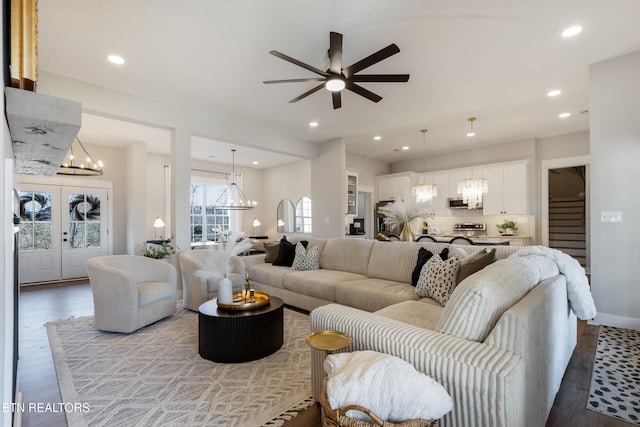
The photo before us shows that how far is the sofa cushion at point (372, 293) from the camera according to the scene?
2938 mm

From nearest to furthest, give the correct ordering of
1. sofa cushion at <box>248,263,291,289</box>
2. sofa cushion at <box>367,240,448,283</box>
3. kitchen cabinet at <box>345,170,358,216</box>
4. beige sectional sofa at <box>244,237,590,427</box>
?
beige sectional sofa at <box>244,237,590,427</box>
sofa cushion at <box>367,240,448,283</box>
sofa cushion at <box>248,263,291,289</box>
kitchen cabinet at <box>345,170,358,216</box>

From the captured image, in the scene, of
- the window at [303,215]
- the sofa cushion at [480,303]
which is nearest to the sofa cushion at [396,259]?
the sofa cushion at [480,303]

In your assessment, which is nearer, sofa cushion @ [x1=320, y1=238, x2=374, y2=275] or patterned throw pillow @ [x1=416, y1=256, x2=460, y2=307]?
patterned throw pillow @ [x1=416, y1=256, x2=460, y2=307]

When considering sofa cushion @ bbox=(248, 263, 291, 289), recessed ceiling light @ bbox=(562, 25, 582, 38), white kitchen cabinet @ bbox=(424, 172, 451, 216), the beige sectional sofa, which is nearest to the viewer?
the beige sectional sofa

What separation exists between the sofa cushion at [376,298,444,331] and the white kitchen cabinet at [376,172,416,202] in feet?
17.7

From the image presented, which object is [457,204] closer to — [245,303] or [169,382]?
[245,303]

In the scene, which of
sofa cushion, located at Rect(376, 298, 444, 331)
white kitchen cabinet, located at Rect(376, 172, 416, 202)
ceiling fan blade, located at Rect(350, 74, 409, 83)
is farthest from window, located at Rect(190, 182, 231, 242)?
sofa cushion, located at Rect(376, 298, 444, 331)

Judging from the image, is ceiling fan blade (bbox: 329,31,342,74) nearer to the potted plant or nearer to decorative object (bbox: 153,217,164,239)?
the potted plant

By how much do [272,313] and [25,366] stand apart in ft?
6.77

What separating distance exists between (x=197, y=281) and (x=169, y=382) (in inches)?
64.5

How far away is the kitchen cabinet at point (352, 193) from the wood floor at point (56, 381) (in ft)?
15.2

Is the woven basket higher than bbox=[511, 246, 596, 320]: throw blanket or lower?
lower

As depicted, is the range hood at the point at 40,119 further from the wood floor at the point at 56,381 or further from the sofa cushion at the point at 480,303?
the sofa cushion at the point at 480,303

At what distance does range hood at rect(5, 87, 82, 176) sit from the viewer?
1119mm
